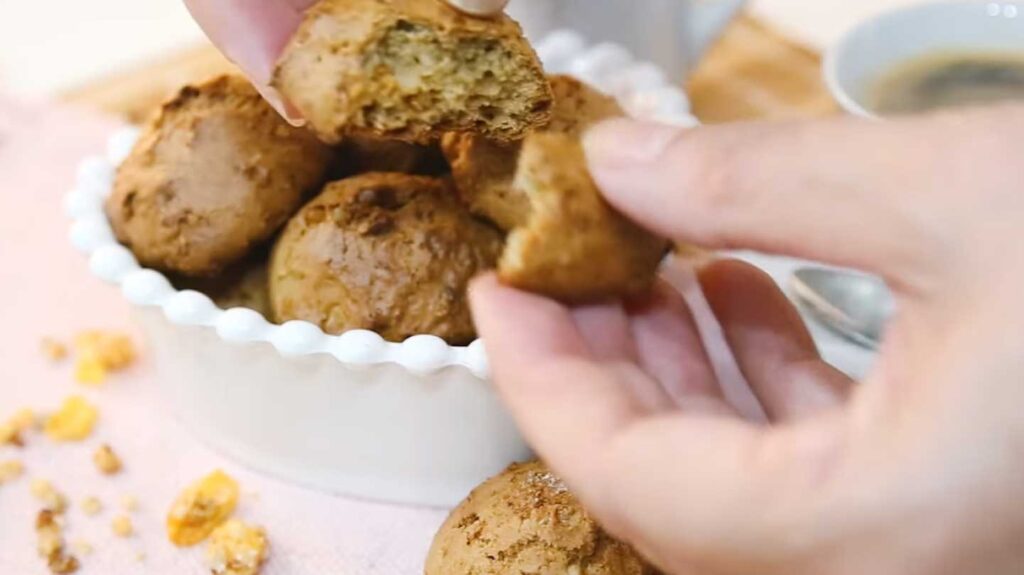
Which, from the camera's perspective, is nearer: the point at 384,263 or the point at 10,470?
the point at 384,263

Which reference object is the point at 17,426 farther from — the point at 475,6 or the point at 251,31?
the point at 475,6

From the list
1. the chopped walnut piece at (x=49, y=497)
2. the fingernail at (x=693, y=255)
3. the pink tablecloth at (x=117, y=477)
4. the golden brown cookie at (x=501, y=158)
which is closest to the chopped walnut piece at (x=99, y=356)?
the pink tablecloth at (x=117, y=477)

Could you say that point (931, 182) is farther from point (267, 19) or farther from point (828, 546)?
point (267, 19)

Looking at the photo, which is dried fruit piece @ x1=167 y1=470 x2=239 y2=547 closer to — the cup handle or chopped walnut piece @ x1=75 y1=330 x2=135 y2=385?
chopped walnut piece @ x1=75 y1=330 x2=135 y2=385

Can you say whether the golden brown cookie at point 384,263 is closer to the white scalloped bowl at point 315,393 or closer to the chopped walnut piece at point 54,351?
the white scalloped bowl at point 315,393

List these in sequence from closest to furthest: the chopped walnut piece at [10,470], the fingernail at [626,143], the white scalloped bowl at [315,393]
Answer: the fingernail at [626,143] < the white scalloped bowl at [315,393] < the chopped walnut piece at [10,470]

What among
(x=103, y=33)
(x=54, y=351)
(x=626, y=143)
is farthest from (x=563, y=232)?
(x=103, y=33)
